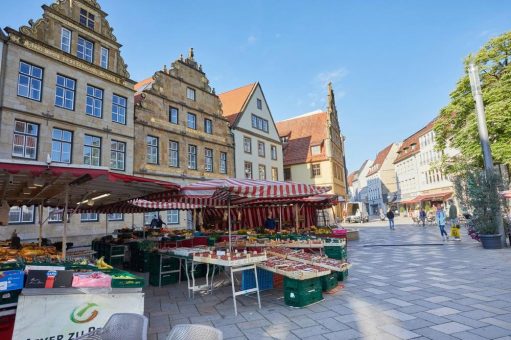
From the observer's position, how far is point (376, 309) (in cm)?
553

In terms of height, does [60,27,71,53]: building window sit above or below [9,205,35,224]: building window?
above

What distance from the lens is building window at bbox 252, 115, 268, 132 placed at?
30453mm

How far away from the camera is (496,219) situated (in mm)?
12812

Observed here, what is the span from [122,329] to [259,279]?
16.0 feet

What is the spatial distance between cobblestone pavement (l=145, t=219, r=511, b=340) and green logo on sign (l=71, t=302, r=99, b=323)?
1084 millimetres

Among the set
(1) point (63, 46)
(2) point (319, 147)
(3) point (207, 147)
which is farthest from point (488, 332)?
(2) point (319, 147)

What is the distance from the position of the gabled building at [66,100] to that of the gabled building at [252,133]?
35.5 ft

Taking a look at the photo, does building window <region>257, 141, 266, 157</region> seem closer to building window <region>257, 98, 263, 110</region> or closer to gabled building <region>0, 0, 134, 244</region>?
building window <region>257, 98, 263, 110</region>

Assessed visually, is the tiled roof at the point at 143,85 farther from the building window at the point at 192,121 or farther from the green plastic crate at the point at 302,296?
the green plastic crate at the point at 302,296

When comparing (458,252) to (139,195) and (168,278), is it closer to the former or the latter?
(168,278)

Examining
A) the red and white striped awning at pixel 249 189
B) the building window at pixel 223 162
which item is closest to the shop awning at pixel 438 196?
the building window at pixel 223 162

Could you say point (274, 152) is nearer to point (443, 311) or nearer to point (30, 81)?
point (30, 81)

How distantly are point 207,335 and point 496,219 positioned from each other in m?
14.8

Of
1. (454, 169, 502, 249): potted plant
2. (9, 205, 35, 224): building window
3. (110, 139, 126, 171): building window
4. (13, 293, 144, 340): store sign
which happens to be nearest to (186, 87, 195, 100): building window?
(110, 139, 126, 171): building window
